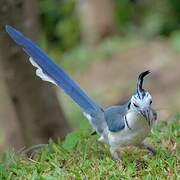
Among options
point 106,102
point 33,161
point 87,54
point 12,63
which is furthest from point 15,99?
point 87,54

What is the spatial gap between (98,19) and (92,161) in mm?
8935

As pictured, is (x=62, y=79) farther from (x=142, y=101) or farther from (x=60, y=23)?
(x=60, y=23)

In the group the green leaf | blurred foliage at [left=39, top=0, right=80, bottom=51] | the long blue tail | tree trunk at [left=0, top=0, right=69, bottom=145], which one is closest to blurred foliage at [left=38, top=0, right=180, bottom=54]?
blurred foliage at [left=39, top=0, right=80, bottom=51]

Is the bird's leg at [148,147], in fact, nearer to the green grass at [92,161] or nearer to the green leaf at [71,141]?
the green grass at [92,161]

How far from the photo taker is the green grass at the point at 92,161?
12.2ft

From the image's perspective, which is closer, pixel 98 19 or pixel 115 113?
pixel 115 113

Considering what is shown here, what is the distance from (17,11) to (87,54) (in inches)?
250

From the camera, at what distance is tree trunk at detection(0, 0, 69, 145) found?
18.6 feet

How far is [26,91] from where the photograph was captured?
5.86 meters

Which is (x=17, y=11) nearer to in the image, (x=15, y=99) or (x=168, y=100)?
(x=15, y=99)

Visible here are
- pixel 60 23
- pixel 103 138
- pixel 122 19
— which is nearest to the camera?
pixel 103 138

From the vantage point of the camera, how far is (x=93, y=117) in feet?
13.5

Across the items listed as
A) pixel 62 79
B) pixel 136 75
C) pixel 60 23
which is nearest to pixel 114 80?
pixel 136 75

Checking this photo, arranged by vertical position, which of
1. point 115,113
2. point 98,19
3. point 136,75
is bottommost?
point 115,113
